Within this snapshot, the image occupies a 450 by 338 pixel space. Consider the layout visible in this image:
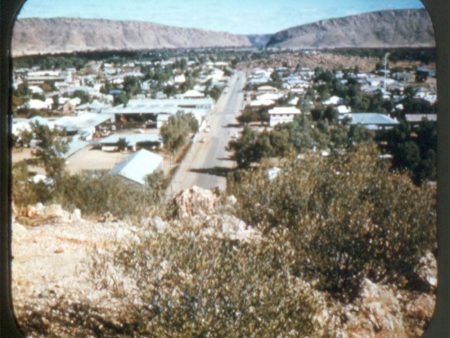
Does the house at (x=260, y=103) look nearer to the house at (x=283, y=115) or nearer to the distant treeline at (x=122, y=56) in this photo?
the house at (x=283, y=115)

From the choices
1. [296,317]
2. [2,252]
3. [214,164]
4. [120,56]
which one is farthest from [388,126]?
[2,252]

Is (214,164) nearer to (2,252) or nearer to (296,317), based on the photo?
(296,317)

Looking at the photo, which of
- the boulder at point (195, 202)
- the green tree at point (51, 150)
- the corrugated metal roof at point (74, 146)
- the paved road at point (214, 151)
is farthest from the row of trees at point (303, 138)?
the green tree at point (51, 150)

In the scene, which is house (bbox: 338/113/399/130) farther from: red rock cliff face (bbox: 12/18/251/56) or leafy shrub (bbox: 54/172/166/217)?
leafy shrub (bbox: 54/172/166/217)

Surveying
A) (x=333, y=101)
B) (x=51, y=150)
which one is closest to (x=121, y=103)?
(x=51, y=150)

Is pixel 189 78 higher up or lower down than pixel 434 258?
higher up

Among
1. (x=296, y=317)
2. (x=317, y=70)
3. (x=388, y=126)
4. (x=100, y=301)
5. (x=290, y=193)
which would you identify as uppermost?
(x=317, y=70)
